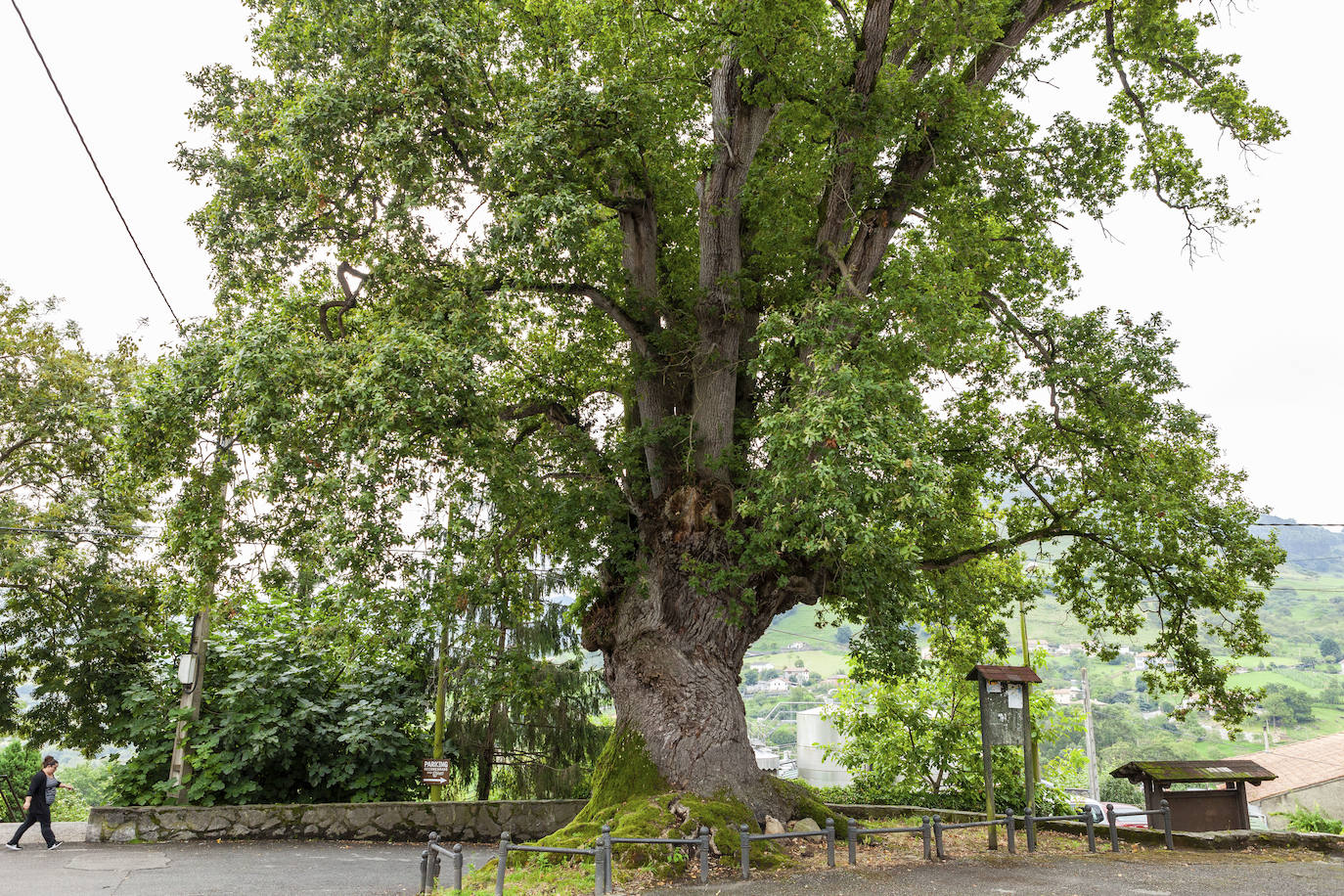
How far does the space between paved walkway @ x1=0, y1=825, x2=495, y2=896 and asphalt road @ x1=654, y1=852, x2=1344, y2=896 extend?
3580 mm

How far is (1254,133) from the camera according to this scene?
11406mm

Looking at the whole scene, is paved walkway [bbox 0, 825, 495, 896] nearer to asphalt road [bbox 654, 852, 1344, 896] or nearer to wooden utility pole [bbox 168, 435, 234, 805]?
wooden utility pole [bbox 168, 435, 234, 805]

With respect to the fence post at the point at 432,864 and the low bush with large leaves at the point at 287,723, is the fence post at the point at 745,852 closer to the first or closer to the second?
the fence post at the point at 432,864

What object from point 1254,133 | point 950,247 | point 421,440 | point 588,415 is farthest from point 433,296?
point 1254,133

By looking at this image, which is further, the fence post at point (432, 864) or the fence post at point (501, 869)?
the fence post at point (432, 864)

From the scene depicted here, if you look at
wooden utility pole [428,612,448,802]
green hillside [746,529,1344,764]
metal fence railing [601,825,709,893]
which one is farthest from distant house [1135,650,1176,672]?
wooden utility pole [428,612,448,802]

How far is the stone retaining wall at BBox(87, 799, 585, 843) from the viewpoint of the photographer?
11.6 meters

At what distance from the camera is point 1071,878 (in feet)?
28.5

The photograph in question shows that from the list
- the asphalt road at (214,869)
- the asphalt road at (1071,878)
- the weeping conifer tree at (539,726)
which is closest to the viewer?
the asphalt road at (1071,878)

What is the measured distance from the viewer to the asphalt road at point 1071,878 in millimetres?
7863

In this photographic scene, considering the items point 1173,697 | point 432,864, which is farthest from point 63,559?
point 1173,697

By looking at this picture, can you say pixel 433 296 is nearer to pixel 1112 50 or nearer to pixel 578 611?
pixel 578 611

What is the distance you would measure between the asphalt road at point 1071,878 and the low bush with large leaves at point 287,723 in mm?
6888

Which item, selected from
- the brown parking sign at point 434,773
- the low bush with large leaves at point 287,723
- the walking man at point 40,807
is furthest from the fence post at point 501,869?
the walking man at point 40,807
